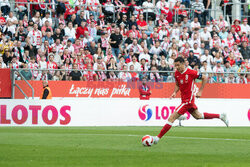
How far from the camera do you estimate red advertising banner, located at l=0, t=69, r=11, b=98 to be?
2214 centimetres

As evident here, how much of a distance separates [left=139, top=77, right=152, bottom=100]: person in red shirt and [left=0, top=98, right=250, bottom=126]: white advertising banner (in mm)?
252

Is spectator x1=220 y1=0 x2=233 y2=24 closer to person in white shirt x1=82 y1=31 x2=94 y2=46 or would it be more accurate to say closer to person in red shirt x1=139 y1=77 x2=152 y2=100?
person in white shirt x1=82 y1=31 x2=94 y2=46

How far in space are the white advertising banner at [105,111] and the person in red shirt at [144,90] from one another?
0.25m

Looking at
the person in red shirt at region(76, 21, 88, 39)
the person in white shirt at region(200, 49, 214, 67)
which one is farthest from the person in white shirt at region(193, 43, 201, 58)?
the person in red shirt at region(76, 21, 88, 39)

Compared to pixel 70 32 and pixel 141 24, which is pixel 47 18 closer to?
pixel 70 32

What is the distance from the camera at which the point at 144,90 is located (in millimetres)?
24062

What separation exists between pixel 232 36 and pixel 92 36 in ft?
27.4

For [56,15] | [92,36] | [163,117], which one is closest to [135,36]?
[92,36]

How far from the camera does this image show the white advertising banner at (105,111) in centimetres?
2205

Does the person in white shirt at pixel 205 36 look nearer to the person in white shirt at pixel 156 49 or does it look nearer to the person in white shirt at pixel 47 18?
the person in white shirt at pixel 156 49

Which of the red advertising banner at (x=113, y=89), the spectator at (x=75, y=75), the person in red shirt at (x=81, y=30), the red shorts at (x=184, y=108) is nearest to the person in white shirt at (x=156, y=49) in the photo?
the person in red shirt at (x=81, y=30)

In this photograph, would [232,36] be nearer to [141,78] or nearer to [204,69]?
[204,69]

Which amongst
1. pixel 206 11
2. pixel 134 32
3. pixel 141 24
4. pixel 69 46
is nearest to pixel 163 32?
pixel 141 24

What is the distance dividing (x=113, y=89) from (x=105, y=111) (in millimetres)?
978
